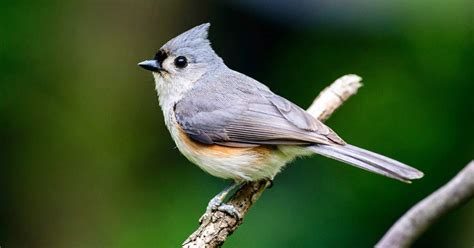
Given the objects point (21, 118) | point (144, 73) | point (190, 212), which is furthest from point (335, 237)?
point (21, 118)

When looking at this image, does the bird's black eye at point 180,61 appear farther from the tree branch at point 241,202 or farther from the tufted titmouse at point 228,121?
the tree branch at point 241,202

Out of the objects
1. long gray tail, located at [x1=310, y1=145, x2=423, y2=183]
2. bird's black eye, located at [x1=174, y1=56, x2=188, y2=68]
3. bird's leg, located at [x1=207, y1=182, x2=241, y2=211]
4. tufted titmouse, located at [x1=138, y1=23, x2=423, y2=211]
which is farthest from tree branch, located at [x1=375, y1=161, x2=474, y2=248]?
bird's black eye, located at [x1=174, y1=56, x2=188, y2=68]

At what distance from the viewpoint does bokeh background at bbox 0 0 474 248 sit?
15.5ft

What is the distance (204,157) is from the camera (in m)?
A: 3.75

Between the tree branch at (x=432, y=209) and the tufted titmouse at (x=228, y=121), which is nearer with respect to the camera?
the tree branch at (x=432, y=209)

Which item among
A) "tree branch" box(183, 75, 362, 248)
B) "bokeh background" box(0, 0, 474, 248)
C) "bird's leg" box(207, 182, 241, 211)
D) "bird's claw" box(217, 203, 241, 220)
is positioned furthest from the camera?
"bokeh background" box(0, 0, 474, 248)

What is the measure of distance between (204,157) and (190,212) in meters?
1.22

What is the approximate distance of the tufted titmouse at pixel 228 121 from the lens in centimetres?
359

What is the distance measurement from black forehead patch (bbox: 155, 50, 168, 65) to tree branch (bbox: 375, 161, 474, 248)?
8.43ft

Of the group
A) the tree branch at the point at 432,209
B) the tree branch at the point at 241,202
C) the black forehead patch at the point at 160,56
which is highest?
the black forehead patch at the point at 160,56

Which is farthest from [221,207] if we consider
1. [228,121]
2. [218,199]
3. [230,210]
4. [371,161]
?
[371,161]

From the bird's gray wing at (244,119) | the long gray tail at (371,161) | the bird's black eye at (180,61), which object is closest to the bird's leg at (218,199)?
the bird's gray wing at (244,119)

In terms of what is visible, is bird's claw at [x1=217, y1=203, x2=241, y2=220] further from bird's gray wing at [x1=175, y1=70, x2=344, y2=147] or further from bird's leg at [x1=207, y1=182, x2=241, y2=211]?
bird's gray wing at [x1=175, y1=70, x2=344, y2=147]

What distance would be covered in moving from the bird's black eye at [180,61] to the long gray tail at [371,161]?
1111mm
